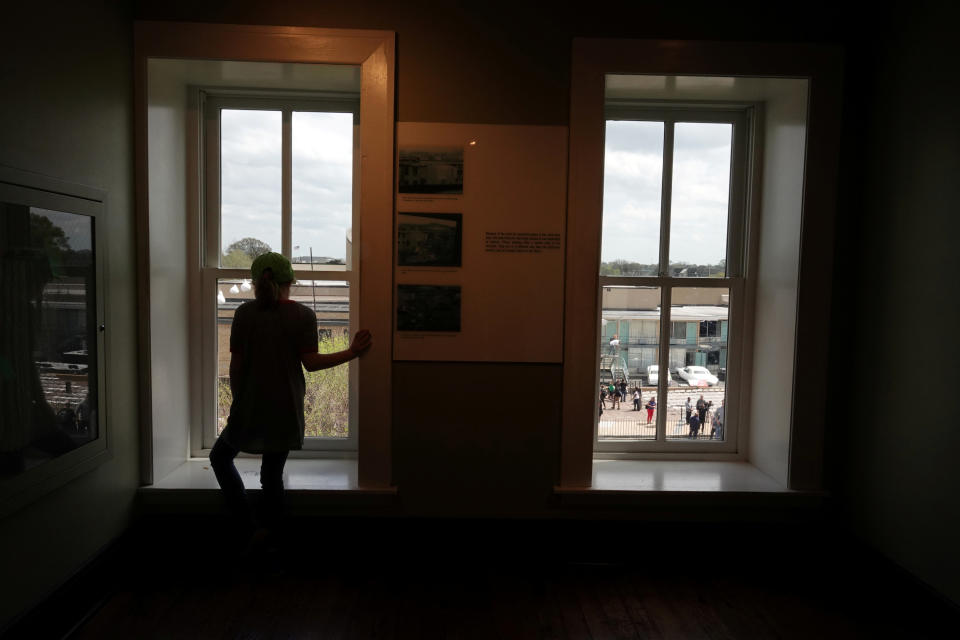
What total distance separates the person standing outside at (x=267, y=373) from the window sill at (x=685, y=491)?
1.30m

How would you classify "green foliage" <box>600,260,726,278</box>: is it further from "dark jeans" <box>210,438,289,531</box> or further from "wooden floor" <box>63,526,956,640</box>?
"dark jeans" <box>210,438,289,531</box>

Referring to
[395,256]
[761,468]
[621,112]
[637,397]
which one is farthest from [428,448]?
[621,112]

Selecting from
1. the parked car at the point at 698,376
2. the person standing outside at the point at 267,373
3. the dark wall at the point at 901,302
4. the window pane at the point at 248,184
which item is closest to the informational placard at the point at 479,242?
the person standing outside at the point at 267,373

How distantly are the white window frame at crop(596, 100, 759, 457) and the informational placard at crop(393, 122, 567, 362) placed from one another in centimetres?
61

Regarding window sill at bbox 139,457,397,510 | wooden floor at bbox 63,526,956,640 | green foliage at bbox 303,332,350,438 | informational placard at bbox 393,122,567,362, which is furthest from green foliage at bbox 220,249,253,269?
wooden floor at bbox 63,526,956,640

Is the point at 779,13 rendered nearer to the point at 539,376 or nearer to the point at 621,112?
the point at 621,112

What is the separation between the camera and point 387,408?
2.57 meters

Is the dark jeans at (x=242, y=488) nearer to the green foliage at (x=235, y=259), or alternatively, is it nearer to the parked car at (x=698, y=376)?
the green foliage at (x=235, y=259)

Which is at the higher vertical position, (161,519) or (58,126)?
(58,126)

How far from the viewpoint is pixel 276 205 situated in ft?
9.63

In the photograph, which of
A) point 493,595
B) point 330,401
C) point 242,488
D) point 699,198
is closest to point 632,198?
point 699,198

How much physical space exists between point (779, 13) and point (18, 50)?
10.1ft

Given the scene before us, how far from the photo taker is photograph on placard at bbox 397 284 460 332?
2.55 m

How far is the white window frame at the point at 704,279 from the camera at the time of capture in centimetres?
300
